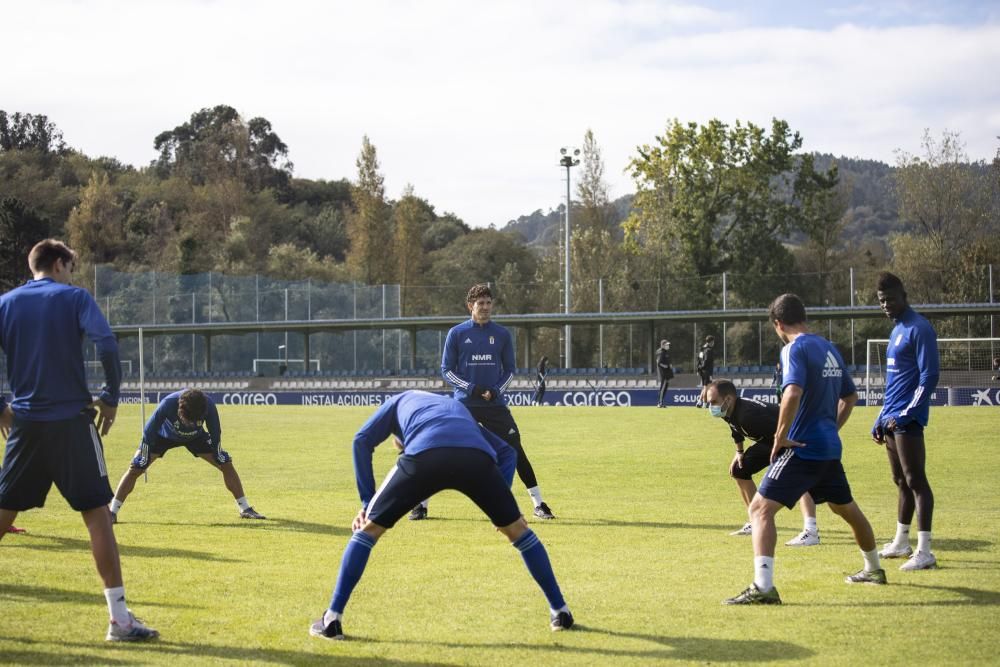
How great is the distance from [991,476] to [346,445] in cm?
1287

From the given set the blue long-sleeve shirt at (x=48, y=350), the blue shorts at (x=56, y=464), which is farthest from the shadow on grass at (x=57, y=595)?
the blue long-sleeve shirt at (x=48, y=350)

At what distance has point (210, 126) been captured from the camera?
429 feet

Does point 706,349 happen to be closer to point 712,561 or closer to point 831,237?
point 712,561

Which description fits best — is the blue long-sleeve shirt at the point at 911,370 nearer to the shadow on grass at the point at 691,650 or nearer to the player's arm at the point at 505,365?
the shadow on grass at the point at 691,650

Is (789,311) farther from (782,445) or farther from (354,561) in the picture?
(354,561)

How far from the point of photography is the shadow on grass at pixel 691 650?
20.3 ft

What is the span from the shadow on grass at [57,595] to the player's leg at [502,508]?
2518 millimetres

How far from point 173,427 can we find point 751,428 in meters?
6.31

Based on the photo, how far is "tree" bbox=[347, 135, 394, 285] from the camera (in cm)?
8431

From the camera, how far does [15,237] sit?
279ft

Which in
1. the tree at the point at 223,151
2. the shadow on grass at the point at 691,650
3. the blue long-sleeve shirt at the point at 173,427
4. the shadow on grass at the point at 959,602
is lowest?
the shadow on grass at the point at 959,602

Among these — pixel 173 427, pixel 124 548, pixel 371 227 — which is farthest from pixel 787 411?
pixel 371 227

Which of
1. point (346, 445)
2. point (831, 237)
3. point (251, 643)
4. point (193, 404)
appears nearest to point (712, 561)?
point (251, 643)

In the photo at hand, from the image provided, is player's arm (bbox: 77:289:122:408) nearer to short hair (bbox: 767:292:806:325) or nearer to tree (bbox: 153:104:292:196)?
short hair (bbox: 767:292:806:325)
